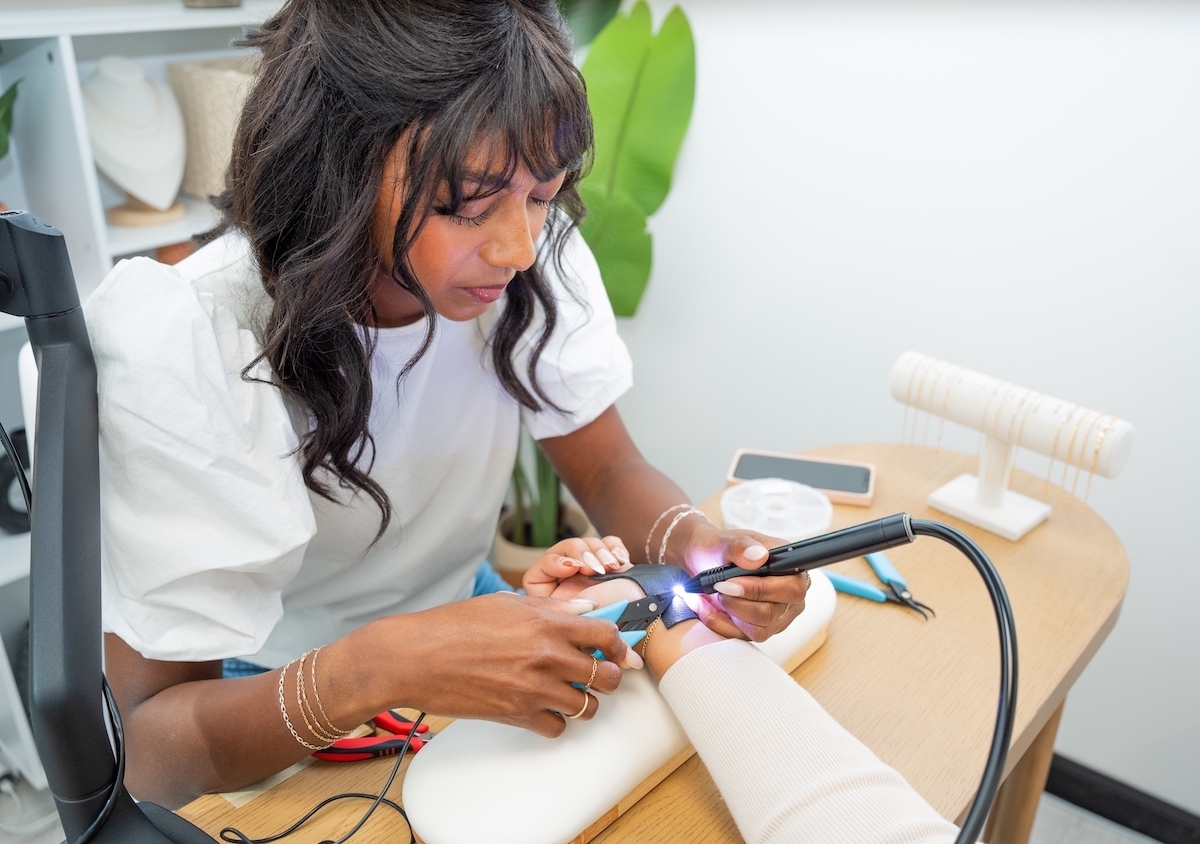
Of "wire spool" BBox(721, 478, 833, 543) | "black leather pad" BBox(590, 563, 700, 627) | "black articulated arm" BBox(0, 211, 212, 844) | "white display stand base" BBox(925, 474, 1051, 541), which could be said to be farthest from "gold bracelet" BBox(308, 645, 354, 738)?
"white display stand base" BBox(925, 474, 1051, 541)

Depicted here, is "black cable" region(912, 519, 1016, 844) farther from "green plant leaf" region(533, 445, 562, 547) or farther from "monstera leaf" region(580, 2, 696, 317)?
"green plant leaf" region(533, 445, 562, 547)

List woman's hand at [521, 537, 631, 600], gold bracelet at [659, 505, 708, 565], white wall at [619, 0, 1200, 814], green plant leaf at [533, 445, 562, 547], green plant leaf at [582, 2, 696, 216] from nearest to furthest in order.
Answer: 1. woman's hand at [521, 537, 631, 600]
2. gold bracelet at [659, 505, 708, 565]
3. white wall at [619, 0, 1200, 814]
4. green plant leaf at [582, 2, 696, 216]
5. green plant leaf at [533, 445, 562, 547]

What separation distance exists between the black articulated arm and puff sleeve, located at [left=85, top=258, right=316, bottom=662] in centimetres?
8

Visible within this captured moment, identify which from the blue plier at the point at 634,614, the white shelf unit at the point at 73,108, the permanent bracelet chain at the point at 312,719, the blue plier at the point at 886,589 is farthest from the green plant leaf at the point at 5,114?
the blue plier at the point at 886,589

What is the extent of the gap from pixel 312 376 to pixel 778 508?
522 mm

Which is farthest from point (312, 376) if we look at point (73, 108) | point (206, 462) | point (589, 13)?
point (589, 13)

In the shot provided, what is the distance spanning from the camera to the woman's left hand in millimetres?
759

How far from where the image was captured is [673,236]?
1.85 m

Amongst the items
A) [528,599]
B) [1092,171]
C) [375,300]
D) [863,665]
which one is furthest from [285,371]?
[1092,171]

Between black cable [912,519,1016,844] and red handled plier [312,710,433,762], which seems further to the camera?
red handled plier [312,710,433,762]

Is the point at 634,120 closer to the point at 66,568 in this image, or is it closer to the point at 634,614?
the point at 634,614

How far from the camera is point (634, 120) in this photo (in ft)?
5.57

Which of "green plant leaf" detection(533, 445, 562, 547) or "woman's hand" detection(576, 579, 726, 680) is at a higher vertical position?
"woman's hand" detection(576, 579, 726, 680)

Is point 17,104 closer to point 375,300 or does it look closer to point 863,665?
point 375,300
